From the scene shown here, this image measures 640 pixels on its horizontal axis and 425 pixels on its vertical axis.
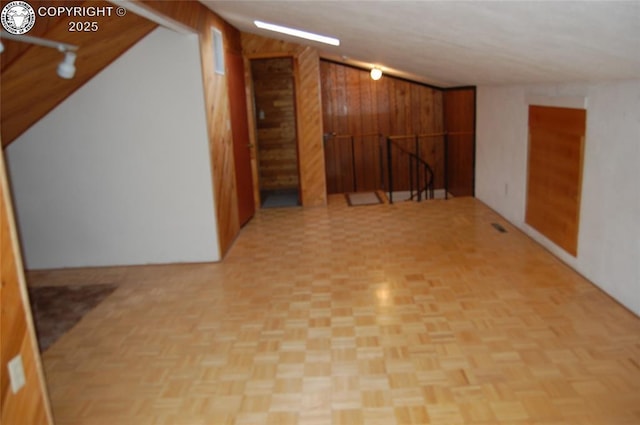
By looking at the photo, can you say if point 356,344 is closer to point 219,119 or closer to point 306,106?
point 219,119

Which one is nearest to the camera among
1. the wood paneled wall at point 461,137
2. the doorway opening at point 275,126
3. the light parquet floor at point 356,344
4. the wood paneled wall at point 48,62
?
the light parquet floor at point 356,344

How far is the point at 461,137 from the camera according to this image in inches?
291

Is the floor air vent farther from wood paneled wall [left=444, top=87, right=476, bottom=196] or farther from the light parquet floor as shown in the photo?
wood paneled wall [left=444, top=87, right=476, bottom=196]

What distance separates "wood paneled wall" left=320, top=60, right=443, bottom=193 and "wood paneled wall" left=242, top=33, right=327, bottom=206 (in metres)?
1.37

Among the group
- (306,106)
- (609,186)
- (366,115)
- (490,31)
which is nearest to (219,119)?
(306,106)

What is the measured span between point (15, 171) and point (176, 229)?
1574 mm

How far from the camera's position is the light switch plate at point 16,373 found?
5.52 ft

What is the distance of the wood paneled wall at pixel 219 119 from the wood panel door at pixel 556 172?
119 inches

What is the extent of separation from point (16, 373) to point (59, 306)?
245 cm

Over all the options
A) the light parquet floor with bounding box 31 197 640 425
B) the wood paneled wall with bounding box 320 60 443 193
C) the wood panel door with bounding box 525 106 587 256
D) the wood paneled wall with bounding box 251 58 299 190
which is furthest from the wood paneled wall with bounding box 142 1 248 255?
the wood panel door with bounding box 525 106 587 256

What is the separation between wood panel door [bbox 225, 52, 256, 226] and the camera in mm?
5816

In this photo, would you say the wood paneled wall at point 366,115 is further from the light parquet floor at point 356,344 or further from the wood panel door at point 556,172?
the light parquet floor at point 356,344

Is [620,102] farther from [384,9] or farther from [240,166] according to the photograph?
[240,166]

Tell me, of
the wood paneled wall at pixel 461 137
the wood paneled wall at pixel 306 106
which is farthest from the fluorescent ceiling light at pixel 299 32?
the wood paneled wall at pixel 461 137
